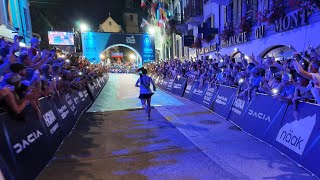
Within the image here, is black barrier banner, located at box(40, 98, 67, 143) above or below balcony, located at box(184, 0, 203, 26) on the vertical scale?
below

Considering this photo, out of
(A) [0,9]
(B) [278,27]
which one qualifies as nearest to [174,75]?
(B) [278,27]

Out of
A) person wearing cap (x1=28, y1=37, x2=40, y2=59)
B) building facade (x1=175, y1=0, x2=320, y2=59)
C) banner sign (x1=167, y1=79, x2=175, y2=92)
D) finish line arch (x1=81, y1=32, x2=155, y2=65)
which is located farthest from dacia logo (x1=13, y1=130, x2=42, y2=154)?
finish line arch (x1=81, y1=32, x2=155, y2=65)

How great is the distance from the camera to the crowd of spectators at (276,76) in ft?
15.4

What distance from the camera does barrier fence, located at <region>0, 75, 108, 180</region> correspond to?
3.67 meters

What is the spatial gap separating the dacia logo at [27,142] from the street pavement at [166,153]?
0.62 meters

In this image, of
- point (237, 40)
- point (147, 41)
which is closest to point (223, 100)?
point (237, 40)

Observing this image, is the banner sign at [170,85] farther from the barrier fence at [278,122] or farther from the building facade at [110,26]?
the building facade at [110,26]

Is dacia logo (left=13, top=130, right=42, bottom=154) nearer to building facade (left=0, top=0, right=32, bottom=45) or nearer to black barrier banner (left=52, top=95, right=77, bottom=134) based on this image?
black barrier banner (left=52, top=95, right=77, bottom=134)

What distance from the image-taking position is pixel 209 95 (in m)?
10.0

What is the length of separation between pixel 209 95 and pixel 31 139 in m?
7.18

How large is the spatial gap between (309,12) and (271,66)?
4.12m

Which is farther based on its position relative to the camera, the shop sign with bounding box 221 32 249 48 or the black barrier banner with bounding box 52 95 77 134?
the shop sign with bounding box 221 32 249 48

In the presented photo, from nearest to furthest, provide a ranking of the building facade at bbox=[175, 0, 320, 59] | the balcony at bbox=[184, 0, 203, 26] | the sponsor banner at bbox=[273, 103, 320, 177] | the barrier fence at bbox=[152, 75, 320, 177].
→ the sponsor banner at bbox=[273, 103, 320, 177] < the barrier fence at bbox=[152, 75, 320, 177] < the building facade at bbox=[175, 0, 320, 59] < the balcony at bbox=[184, 0, 203, 26]

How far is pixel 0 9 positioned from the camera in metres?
14.3
